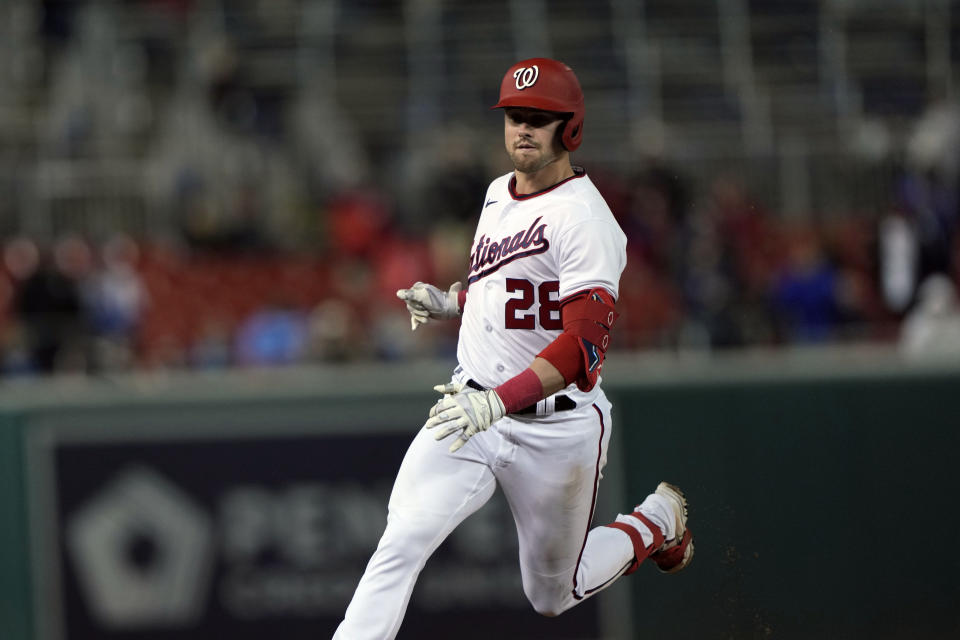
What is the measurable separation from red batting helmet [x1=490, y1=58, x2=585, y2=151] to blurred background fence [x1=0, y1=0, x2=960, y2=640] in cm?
254

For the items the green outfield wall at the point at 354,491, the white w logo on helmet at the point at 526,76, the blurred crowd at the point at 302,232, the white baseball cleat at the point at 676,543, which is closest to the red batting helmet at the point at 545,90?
the white w logo on helmet at the point at 526,76

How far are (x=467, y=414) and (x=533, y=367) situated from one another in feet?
0.97

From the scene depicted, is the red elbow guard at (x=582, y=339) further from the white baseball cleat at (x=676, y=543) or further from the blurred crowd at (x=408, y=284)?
the blurred crowd at (x=408, y=284)

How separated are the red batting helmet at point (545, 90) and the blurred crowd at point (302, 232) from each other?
5196mm

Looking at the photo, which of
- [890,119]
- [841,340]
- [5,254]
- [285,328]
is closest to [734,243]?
[841,340]

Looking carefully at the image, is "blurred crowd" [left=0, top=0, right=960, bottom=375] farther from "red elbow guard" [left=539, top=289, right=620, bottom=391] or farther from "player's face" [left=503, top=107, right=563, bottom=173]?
"red elbow guard" [left=539, top=289, right=620, bottom=391]

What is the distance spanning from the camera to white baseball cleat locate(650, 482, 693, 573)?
230 inches

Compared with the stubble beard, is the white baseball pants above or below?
below

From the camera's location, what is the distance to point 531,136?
16.1 ft

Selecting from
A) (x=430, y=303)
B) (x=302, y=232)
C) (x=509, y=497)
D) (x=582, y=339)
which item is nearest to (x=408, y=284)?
(x=302, y=232)

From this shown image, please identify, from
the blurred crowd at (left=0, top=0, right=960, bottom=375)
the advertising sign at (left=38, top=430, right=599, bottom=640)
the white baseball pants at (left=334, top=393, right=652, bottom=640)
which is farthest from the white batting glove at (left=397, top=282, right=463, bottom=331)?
the blurred crowd at (left=0, top=0, right=960, bottom=375)

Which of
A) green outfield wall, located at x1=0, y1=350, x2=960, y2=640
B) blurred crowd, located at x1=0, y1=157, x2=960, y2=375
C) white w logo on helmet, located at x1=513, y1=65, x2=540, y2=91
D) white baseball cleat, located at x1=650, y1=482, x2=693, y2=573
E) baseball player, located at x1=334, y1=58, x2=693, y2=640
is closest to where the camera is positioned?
baseball player, located at x1=334, y1=58, x2=693, y2=640

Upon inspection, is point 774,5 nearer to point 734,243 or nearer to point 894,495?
point 734,243

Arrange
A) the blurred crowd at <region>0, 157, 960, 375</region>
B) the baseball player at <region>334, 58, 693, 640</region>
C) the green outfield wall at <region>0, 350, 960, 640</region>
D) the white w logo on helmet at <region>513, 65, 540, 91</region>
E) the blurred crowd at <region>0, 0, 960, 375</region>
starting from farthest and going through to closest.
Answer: the blurred crowd at <region>0, 0, 960, 375</region>, the blurred crowd at <region>0, 157, 960, 375</region>, the green outfield wall at <region>0, 350, 960, 640</region>, the white w logo on helmet at <region>513, 65, 540, 91</region>, the baseball player at <region>334, 58, 693, 640</region>
